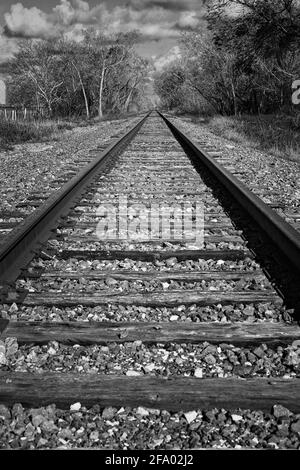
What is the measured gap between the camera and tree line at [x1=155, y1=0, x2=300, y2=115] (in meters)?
16.8

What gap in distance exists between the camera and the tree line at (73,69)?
160 feet

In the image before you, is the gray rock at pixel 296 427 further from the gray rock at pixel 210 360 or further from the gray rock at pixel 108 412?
the gray rock at pixel 108 412

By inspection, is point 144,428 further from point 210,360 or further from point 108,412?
point 210,360

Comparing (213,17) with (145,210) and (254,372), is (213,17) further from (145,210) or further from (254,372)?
(254,372)

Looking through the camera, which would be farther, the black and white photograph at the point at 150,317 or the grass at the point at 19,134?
the grass at the point at 19,134

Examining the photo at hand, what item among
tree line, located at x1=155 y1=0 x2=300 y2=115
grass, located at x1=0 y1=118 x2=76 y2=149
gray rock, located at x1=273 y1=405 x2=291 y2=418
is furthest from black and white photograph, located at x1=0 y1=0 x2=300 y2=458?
tree line, located at x1=155 y1=0 x2=300 y2=115

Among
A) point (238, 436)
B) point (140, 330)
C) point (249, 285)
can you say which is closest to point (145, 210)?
point (249, 285)

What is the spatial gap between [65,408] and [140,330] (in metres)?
0.67

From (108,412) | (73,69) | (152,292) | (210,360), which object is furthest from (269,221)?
(73,69)

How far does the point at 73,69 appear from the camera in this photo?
5538 cm

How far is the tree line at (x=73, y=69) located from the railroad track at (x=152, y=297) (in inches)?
1810

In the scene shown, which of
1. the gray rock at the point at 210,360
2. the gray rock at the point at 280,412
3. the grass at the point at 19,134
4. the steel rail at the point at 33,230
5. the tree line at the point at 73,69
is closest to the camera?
the gray rock at the point at 280,412

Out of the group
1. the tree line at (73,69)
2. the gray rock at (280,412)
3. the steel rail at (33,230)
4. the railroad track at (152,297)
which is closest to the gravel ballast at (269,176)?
the railroad track at (152,297)
